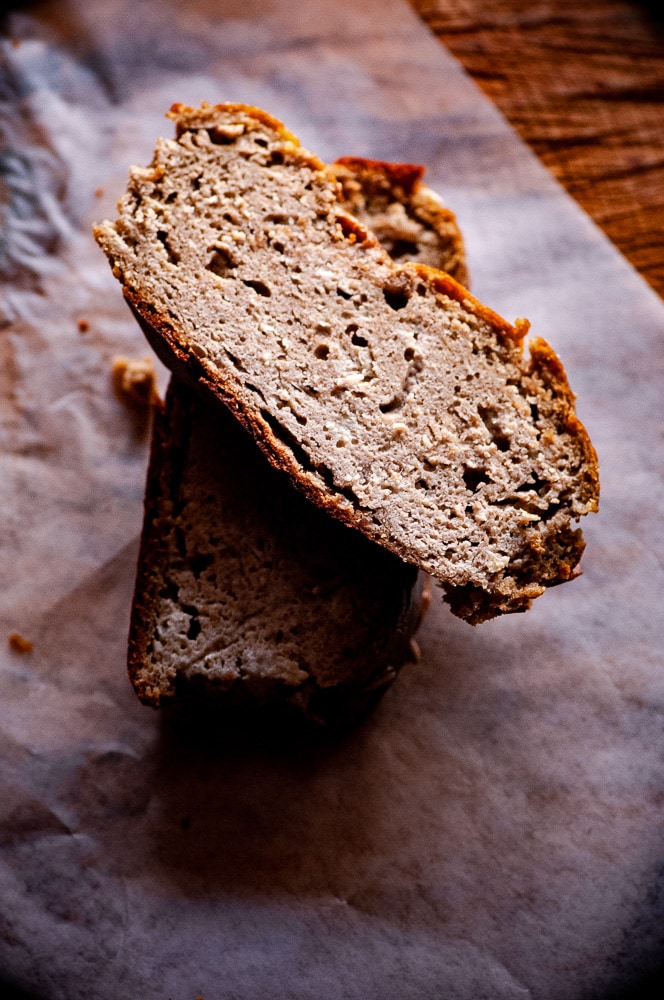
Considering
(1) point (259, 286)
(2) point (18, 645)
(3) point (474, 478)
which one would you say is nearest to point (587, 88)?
(1) point (259, 286)

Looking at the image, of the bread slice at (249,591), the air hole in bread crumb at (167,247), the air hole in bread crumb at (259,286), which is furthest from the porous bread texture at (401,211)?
the bread slice at (249,591)

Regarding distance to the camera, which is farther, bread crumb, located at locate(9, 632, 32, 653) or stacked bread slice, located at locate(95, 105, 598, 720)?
bread crumb, located at locate(9, 632, 32, 653)

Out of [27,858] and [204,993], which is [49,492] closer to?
[27,858]

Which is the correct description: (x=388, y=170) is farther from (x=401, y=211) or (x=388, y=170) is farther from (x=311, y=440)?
(x=311, y=440)

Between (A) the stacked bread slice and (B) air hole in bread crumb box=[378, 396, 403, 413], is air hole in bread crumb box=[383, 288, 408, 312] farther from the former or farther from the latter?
(B) air hole in bread crumb box=[378, 396, 403, 413]

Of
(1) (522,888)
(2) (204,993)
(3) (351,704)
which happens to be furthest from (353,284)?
(2) (204,993)

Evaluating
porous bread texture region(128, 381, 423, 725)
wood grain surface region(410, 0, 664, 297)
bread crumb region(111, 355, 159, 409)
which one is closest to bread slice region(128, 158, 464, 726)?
porous bread texture region(128, 381, 423, 725)
